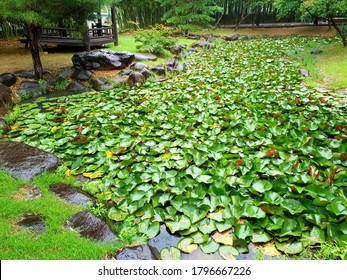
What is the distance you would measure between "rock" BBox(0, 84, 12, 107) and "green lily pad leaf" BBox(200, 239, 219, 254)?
4975 millimetres

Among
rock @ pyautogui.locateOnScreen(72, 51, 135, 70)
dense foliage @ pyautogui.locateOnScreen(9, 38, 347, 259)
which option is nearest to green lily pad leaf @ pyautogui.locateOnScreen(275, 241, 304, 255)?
dense foliage @ pyautogui.locateOnScreen(9, 38, 347, 259)

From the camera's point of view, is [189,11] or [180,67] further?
[189,11]

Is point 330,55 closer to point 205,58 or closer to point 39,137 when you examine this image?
point 205,58

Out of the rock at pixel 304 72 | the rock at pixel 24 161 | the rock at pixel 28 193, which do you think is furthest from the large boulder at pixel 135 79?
the rock at pixel 28 193

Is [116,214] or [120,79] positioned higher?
[120,79]

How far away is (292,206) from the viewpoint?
2.40 metres

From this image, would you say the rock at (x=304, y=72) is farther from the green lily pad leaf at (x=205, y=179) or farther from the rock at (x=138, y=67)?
the green lily pad leaf at (x=205, y=179)

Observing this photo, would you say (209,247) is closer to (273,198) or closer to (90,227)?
(273,198)

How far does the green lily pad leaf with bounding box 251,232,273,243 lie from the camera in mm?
2236

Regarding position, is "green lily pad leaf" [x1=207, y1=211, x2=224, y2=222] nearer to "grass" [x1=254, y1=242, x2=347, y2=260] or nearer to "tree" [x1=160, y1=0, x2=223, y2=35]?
"grass" [x1=254, y1=242, x2=347, y2=260]

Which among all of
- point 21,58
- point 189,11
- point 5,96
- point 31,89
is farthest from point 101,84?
point 189,11

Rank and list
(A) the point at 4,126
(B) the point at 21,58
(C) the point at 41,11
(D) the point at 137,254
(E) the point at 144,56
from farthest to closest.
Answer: (E) the point at 144,56, (B) the point at 21,58, (C) the point at 41,11, (A) the point at 4,126, (D) the point at 137,254

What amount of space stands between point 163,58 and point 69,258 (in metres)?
9.09

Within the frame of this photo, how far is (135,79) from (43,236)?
541 cm
